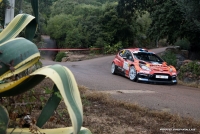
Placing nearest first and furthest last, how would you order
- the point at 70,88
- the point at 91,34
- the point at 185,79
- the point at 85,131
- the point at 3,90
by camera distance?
1. the point at 70,88
2. the point at 3,90
3. the point at 85,131
4. the point at 185,79
5. the point at 91,34

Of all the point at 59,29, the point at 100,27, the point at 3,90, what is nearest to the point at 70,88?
the point at 3,90

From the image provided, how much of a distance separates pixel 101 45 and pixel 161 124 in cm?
2789

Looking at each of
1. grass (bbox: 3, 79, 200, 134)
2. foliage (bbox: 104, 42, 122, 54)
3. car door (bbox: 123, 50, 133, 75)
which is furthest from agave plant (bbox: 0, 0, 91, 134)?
foliage (bbox: 104, 42, 122, 54)

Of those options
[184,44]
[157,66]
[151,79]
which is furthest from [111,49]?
[151,79]

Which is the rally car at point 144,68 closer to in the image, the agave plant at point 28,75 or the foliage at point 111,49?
the agave plant at point 28,75

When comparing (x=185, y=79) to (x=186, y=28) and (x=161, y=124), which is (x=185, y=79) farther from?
(x=161, y=124)

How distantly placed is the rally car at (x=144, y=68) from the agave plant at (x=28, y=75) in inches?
431

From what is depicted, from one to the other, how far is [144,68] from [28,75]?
38.3 ft

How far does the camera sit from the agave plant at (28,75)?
1679 millimetres

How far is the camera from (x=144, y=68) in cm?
1331

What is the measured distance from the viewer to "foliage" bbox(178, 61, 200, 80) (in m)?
15.4

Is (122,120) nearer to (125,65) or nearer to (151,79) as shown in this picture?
(151,79)

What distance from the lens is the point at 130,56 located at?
47.4ft

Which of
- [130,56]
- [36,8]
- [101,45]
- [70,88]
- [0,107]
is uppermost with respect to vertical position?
[36,8]
